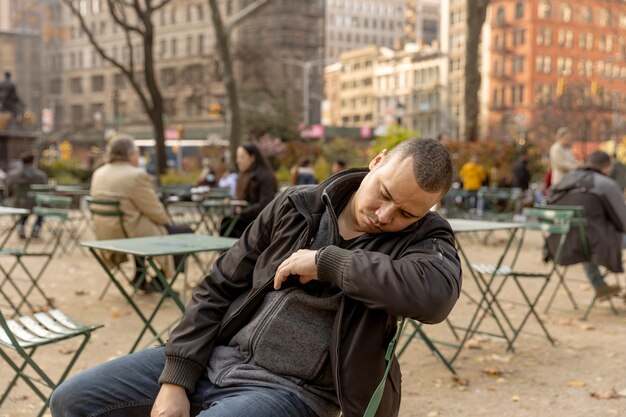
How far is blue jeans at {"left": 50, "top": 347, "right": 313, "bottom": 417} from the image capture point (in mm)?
2611

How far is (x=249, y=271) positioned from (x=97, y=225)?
562 cm

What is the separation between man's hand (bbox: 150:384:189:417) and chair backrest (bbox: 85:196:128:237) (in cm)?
531

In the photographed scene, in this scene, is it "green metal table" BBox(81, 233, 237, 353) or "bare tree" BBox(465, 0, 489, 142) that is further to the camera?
"bare tree" BBox(465, 0, 489, 142)

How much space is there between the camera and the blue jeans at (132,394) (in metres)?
2.61

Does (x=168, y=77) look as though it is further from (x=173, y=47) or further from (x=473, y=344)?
(x=473, y=344)

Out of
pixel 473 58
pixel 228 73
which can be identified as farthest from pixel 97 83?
pixel 473 58

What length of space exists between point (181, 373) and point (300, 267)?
1.77 feet

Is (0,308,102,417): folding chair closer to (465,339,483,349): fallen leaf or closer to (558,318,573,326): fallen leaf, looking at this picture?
(465,339,483,349): fallen leaf

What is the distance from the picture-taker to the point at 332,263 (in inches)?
100

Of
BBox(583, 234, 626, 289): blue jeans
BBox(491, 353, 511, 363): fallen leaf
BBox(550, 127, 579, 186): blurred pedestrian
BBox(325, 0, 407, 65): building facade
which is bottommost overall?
BBox(491, 353, 511, 363): fallen leaf

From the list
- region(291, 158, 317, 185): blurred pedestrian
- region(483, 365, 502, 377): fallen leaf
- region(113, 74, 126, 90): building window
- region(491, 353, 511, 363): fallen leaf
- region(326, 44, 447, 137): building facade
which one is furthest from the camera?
region(326, 44, 447, 137): building facade

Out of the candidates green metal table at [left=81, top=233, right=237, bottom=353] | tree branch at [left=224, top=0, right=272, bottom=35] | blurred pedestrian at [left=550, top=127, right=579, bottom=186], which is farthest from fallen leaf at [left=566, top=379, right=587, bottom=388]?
tree branch at [left=224, top=0, right=272, bottom=35]

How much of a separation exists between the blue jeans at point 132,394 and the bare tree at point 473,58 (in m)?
20.7

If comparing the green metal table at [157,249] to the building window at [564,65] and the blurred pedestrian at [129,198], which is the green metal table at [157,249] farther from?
the building window at [564,65]
